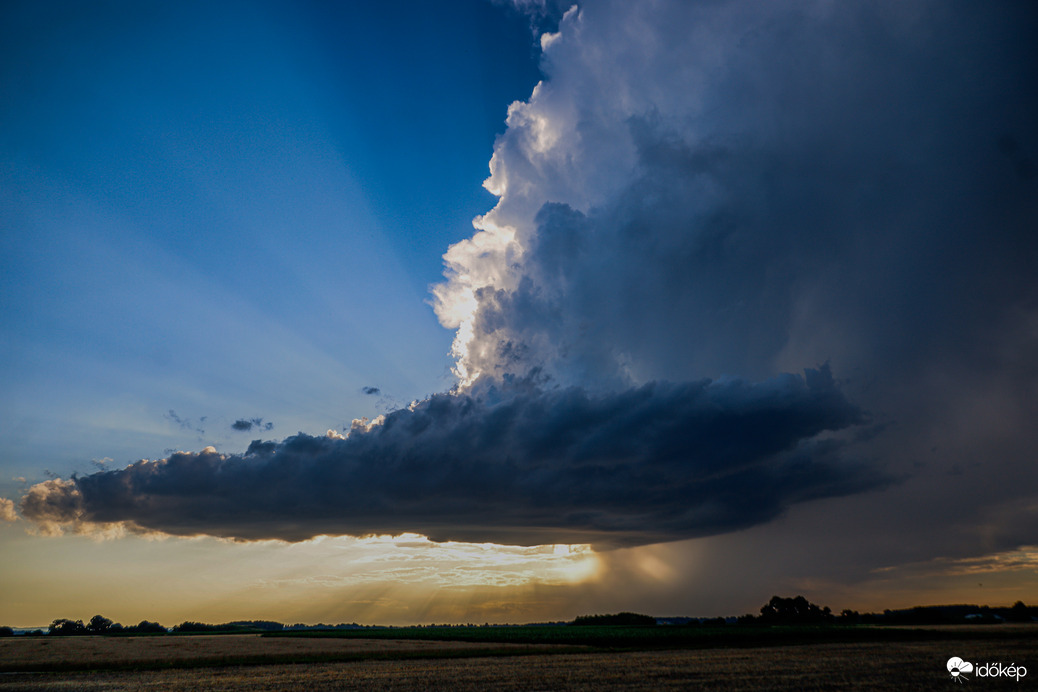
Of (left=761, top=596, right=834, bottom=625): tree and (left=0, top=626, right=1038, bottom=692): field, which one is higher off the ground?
(left=0, top=626, right=1038, bottom=692): field

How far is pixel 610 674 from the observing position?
41625 millimetres

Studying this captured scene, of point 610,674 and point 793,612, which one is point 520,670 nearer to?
point 610,674

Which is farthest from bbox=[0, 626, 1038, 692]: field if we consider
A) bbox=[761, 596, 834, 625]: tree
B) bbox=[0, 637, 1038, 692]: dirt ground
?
bbox=[761, 596, 834, 625]: tree

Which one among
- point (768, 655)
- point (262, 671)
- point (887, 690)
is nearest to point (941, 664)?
point (768, 655)

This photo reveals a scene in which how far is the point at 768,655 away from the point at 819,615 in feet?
495

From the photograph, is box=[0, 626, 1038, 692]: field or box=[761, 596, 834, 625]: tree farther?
box=[761, 596, 834, 625]: tree

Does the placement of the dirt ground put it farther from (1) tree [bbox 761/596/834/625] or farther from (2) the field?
(1) tree [bbox 761/596/834/625]

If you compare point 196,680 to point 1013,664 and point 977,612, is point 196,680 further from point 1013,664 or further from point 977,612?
point 977,612

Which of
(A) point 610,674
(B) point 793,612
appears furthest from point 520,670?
(B) point 793,612

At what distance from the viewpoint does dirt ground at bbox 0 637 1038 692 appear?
35.5 m

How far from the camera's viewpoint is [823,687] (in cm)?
3350

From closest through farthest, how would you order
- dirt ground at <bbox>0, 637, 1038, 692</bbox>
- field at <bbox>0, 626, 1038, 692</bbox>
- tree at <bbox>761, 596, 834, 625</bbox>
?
dirt ground at <bbox>0, 637, 1038, 692</bbox> < field at <bbox>0, 626, 1038, 692</bbox> < tree at <bbox>761, 596, 834, 625</bbox>

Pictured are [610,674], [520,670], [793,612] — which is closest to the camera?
[610,674]

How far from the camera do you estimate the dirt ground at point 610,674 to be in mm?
35469
